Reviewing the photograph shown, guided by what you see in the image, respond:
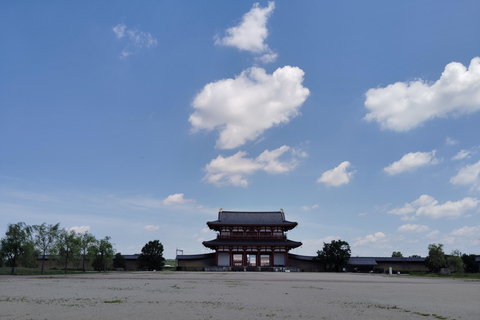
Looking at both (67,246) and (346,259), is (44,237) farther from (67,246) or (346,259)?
(346,259)

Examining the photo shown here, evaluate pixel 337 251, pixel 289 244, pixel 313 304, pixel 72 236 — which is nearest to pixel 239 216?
pixel 289 244

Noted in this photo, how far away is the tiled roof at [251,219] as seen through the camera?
70.9 m

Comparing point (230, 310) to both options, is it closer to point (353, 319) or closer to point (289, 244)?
point (353, 319)

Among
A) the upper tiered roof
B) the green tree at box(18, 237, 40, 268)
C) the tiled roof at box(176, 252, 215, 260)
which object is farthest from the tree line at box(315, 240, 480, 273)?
the green tree at box(18, 237, 40, 268)

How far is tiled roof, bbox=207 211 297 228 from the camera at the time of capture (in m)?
70.9

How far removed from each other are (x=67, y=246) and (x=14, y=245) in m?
7.22

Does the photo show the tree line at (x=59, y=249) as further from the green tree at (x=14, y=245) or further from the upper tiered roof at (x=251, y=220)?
the upper tiered roof at (x=251, y=220)

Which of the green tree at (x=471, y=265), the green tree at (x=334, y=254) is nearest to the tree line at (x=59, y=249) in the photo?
the green tree at (x=334, y=254)

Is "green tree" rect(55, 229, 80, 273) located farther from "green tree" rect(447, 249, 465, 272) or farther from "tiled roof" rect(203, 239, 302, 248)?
"green tree" rect(447, 249, 465, 272)

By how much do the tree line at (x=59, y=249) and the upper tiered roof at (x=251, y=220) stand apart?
14490 mm

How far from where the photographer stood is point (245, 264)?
6750cm

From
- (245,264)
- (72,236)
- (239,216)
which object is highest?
(239,216)

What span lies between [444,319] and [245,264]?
5976cm

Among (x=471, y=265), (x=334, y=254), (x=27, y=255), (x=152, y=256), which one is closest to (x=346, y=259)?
(x=334, y=254)
